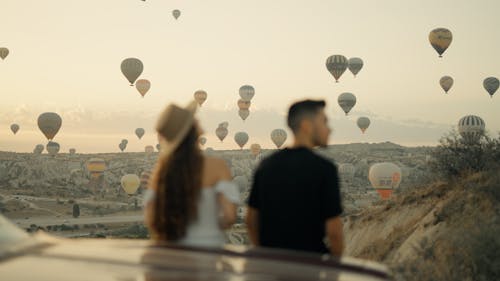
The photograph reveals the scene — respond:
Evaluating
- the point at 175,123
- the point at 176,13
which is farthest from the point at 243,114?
the point at 175,123

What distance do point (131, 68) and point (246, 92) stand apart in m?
21.6

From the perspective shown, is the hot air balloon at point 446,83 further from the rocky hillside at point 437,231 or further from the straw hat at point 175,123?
the straw hat at point 175,123

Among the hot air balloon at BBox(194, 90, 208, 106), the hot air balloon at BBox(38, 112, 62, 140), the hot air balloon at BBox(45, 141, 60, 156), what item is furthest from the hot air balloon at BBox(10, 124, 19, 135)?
the hot air balloon at BBox(194, 90, 208, 106)

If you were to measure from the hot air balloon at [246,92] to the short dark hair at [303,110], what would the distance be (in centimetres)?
9143

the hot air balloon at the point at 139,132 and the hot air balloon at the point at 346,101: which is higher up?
the hot air balloon at the point at 139,132

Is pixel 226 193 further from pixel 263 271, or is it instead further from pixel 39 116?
pixel 39 116

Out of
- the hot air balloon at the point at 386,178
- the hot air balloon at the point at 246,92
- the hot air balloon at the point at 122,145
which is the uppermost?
→ the hot air balloon at the point at 122,145

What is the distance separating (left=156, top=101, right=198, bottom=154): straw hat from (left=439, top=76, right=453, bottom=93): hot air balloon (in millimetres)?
77261

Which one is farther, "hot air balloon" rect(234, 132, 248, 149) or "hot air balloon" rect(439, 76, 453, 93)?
"hot air balloon" rect(234, 132, 248, 149)

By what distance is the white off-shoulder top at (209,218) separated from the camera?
456cm

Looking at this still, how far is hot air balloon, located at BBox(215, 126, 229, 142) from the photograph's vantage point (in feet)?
423

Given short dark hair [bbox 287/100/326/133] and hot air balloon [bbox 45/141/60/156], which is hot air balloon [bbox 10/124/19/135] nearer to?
hot air balloon [bbox 45/141/60/156]

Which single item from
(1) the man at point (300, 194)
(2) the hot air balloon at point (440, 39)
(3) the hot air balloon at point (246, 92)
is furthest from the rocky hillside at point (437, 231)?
(3) the hot air balloon at point (246, 92)

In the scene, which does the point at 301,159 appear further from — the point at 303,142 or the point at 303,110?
the point at 303,110
